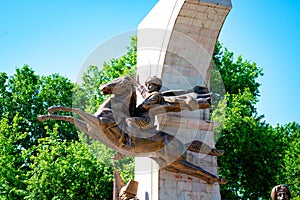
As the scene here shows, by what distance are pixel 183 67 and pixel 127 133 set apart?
1579 mm

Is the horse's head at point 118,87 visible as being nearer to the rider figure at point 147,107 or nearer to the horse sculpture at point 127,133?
the horse sculpture at point 127,133

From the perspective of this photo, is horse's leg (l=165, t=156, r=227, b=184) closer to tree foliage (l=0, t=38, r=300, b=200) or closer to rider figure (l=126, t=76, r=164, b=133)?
rider figure (l=126, t=76, r=164, b=133)

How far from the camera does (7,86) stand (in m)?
20.6

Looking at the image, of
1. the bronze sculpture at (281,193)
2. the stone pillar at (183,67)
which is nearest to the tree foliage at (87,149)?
the stone pillar at (183,67)

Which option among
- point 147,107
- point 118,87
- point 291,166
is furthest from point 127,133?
point 291,166

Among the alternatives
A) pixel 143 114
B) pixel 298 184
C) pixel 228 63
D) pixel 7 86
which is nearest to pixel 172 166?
pixel 143 114

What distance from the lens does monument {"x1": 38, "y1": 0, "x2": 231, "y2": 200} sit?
24.7 ft

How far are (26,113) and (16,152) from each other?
90.4 inches

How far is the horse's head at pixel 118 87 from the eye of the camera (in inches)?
297

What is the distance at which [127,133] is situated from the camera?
7508 millimetres

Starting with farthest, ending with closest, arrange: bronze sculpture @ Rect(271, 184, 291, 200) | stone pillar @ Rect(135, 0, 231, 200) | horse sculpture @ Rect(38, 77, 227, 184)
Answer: stone pillar @ Rect(135, 0, 231, 200) < horse sculpture @ Rect(38, 77, 227, 184) < bronze sculpture @ Rect(271, 184, 291, 200)

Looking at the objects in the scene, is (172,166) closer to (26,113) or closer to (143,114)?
(143,114)

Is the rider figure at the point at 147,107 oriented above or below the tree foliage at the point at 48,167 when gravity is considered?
below

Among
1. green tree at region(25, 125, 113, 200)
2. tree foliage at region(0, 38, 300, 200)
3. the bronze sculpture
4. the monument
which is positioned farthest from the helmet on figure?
green tree at region(25, 125, 113, 200)
